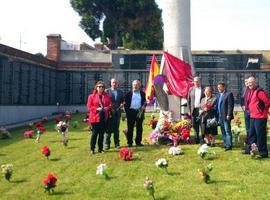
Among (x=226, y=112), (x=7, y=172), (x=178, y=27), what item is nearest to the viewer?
(x=7, y=172)

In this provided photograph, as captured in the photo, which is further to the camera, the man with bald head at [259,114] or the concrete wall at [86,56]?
the concrete wall at [86,56]

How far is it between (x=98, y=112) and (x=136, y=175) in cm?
221

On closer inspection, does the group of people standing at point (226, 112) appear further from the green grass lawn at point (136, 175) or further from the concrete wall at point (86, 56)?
the concrete wall at point (86, 56)

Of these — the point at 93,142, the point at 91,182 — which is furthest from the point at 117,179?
the point at 93,142

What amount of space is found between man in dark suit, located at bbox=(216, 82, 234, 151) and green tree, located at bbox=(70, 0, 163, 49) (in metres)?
27.8

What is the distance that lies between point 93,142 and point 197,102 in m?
2.80

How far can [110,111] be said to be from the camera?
9.53 metres

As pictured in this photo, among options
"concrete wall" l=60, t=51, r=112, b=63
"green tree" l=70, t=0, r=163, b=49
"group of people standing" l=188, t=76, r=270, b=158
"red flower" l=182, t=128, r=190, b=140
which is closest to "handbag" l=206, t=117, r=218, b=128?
"group of people standing" l=188, t=76, r=270, b=158

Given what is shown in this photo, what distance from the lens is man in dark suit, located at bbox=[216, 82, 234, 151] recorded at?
9.21 meters

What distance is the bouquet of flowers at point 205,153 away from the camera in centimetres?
836

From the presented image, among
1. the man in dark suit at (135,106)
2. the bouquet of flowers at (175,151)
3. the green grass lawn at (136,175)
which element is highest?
the man in dark suit at (135,106)

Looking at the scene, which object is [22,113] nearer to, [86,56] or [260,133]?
[86,56]

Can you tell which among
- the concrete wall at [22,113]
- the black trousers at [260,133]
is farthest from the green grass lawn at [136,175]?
the concrete wall at [22,113]

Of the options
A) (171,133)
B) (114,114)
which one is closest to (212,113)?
(171,133)
